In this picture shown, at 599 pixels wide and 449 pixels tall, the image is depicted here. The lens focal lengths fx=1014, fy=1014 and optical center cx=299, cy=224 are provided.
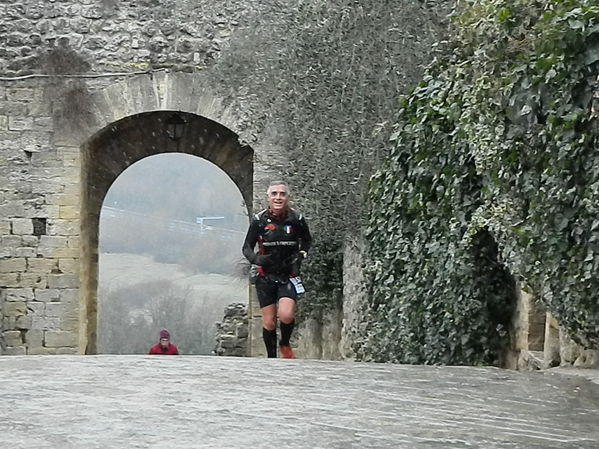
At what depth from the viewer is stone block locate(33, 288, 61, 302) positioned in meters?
10.8

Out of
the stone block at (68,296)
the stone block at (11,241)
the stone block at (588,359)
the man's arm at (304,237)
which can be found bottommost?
the stone block at (68,296)

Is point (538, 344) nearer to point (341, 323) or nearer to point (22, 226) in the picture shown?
point (341, 323)

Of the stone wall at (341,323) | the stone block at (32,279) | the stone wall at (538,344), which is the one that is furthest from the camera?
the stone block at (32,279)

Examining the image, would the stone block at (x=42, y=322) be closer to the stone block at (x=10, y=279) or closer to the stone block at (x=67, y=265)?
the stone block at (x=10, y=279)

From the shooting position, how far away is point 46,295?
10773 mm

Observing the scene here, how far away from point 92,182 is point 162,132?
1041mm

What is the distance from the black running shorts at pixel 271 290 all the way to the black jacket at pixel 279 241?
7 centimetres

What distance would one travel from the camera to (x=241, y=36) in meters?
10.2

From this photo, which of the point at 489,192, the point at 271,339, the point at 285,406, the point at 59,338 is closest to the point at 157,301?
the point at 59,338

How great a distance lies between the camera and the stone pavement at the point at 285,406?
2.38m

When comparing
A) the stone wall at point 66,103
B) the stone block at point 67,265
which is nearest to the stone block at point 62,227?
the stone wall at point 66,103

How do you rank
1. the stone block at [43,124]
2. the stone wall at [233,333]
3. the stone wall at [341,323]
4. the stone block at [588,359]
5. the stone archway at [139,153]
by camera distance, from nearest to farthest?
the stone block at [588,359]
the stone wall at [341,323]
the stone block at [43,124]
the stone archway at [139,153]
the stone wall at [233,333]

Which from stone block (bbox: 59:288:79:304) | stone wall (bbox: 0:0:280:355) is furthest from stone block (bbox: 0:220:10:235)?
stone block (bbox: 59:288:79:304)

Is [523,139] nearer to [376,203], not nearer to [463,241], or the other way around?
[463,241]
